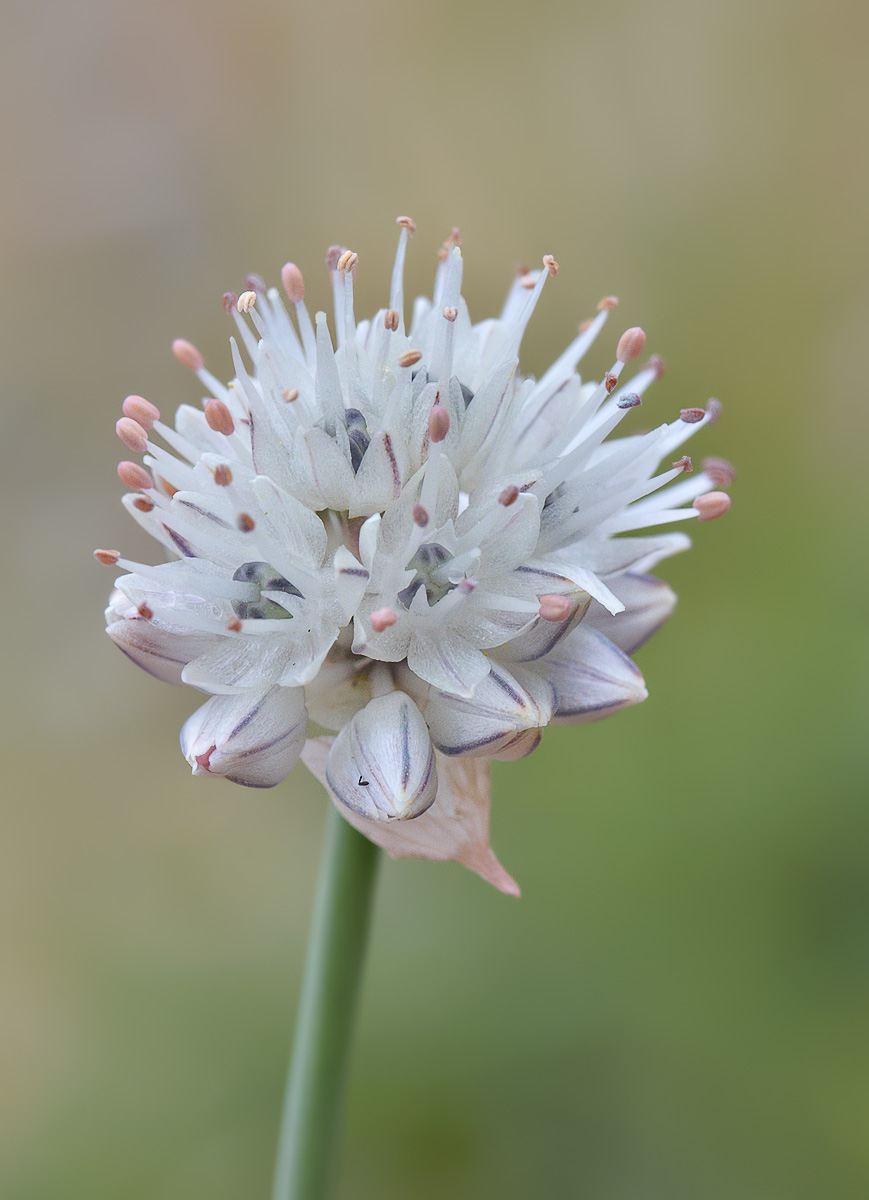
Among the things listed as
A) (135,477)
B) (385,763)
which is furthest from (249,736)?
(135,477)

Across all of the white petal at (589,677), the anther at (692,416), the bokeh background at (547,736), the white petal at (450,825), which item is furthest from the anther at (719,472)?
the bokeh background at (547,736)

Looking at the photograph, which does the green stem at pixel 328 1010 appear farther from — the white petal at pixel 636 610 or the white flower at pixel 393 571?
the white petal at pixel 636 610

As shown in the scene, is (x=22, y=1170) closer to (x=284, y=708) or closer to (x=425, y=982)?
(x=425, y=982)

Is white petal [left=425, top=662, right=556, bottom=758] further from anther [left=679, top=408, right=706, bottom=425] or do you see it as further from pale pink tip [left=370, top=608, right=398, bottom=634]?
anther [left=679, top=408, right=706, bottom=425]

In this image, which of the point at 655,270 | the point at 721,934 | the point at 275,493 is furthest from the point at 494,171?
the point at 275,493

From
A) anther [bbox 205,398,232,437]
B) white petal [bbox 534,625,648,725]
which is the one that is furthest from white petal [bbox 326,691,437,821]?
anther [bbox 205,398,232,437]
